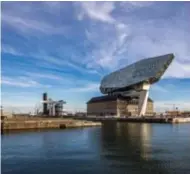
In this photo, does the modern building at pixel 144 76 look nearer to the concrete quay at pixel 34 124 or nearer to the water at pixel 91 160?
the concrete quay at pixel 34 124

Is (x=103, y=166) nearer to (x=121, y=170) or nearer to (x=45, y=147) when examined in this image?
(x=121, y=170)

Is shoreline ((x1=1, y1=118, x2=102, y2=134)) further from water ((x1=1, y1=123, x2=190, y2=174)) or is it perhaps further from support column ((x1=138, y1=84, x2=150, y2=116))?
support column ((x1=138, y1=84, x2=150, y2=116))

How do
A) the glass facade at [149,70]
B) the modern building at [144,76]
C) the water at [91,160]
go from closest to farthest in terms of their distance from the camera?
the water at [91,160] → the glass facade at [149,70] → the modern building at [144,76]

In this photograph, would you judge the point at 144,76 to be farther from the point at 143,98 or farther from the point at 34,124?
the point at 34,124

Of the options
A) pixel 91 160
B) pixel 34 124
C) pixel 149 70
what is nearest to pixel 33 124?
pixel 34 124

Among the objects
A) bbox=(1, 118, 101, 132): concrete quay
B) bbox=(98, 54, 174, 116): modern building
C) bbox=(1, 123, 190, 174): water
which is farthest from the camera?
bbox=(98, 54, 174, 116): modern building

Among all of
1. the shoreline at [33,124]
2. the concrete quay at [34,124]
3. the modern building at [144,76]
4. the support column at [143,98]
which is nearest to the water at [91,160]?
the shoreline at [33,124]

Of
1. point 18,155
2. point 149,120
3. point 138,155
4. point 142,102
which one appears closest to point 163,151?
point 138,155

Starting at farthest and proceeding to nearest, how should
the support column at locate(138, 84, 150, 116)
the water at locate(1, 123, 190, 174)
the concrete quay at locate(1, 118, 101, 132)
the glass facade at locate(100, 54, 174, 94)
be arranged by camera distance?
the support column at locate(138, 84, 150, 116), the glass facade at locate(100, 54, 174, 94), the concrete quay at locate(1, 118, 101, 132), the water at locate(1, 123, 190, 174)

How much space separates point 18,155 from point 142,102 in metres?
144

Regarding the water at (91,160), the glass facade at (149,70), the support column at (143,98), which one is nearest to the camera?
the water at (91,160)

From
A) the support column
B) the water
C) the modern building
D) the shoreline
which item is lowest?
the water

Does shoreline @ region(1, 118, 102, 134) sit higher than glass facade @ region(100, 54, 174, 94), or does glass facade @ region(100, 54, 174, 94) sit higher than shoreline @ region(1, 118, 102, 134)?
glass facade @ region(100, 54, 174, 94)

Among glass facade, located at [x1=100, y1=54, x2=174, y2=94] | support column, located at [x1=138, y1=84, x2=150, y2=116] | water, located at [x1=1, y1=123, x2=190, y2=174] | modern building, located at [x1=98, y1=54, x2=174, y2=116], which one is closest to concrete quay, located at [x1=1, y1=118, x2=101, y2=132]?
water, located at [x1=1, y1=123, x2=190, y2=174]
